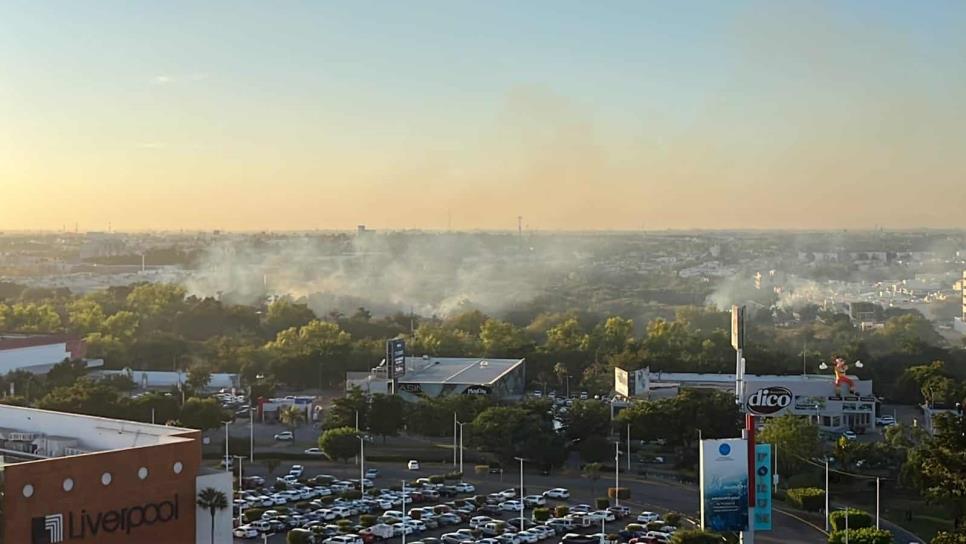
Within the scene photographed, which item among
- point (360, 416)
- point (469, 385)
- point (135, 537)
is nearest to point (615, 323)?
point (469, 385)

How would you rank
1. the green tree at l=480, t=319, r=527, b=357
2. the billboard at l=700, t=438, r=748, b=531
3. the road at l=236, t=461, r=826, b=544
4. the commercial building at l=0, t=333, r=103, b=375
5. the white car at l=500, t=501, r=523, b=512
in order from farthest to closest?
the green tree at l=480, t=319, r=527, b=357 → the commercial building at l=0, t=333, r=103, b=375 → the white car at l=500, t=501, r=523, b=512 → the road at l=236, t=461, r=826, b=544 → the billboard at l=700, t=438, r=748, b=531

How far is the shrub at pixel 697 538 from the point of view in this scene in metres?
11.8

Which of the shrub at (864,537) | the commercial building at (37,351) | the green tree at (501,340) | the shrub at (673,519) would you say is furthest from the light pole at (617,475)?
the commercial building at (37,351)

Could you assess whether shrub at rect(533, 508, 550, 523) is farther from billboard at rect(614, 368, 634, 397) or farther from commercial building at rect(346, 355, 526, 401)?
billboard at rect(614, 368, 634, 397)

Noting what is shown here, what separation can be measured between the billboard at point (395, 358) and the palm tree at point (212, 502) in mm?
12500

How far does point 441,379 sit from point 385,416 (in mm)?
3651

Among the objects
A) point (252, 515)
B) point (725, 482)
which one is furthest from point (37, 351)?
point (725, 482)

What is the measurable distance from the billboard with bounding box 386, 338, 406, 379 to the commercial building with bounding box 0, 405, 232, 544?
11.8 metres

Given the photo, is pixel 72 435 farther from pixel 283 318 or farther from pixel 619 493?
pixel 283 318

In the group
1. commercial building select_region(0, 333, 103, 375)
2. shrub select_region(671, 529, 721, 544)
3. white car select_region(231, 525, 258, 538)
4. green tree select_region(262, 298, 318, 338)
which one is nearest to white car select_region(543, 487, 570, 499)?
shrub select_region(671, 529, 721, 544)

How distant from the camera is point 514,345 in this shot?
2889cm

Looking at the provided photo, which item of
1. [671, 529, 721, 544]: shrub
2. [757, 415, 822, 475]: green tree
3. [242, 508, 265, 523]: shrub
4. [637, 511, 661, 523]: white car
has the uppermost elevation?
[757, 415, 822, 475]: green tree

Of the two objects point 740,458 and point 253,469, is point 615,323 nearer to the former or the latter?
point 253,469

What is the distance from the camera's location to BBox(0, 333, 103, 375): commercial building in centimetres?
2470
